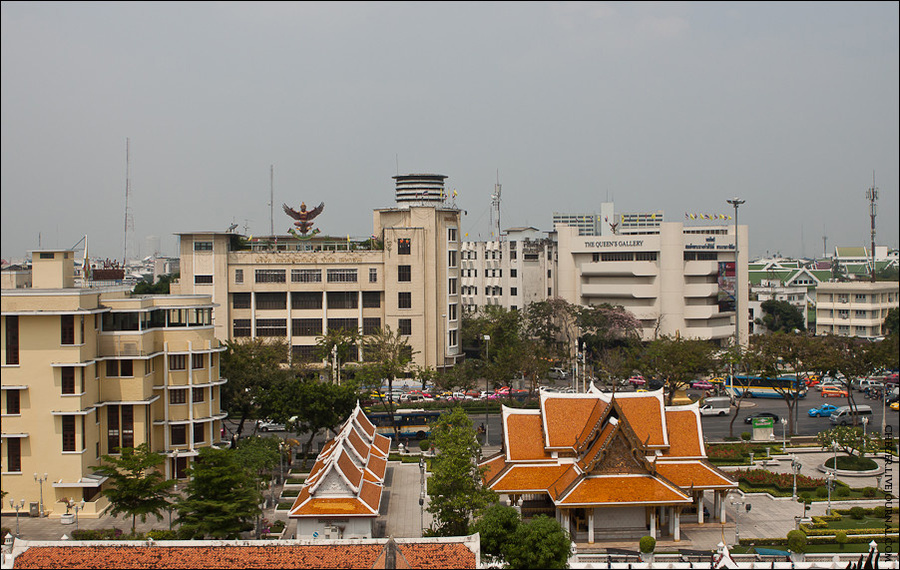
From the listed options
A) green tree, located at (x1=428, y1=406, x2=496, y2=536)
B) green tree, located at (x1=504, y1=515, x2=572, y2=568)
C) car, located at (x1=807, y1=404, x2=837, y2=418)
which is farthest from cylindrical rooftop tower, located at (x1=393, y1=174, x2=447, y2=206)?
green tree, located at (x1=504, y1=515, x2=572, y2=568)

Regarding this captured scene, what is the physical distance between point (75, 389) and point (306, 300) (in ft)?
131

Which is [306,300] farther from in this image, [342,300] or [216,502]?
[216,502]

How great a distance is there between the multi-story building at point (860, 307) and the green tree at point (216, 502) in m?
51.7

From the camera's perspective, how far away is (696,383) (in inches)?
2950

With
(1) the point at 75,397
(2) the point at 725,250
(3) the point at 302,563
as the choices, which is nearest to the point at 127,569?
(3) the point at 302,563

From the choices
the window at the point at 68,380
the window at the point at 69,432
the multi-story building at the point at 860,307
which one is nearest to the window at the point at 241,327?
the window at the point at 68,380

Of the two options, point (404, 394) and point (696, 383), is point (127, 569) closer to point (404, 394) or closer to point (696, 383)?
point (404, 394)

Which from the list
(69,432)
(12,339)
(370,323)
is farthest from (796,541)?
(370,323)

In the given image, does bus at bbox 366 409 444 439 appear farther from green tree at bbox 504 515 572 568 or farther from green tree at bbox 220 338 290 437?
green tree at bbox 504 515 572 568

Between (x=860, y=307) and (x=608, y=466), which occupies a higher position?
(x=860, y=307)

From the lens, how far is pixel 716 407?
64688mm

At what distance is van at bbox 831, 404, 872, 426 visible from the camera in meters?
60.5

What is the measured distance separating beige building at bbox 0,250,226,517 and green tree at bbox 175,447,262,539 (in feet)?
31.9

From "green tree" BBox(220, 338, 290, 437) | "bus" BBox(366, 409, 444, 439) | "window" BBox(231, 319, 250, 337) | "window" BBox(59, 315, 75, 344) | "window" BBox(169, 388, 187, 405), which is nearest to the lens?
"window" BBox(59, 315, 75, 344)
